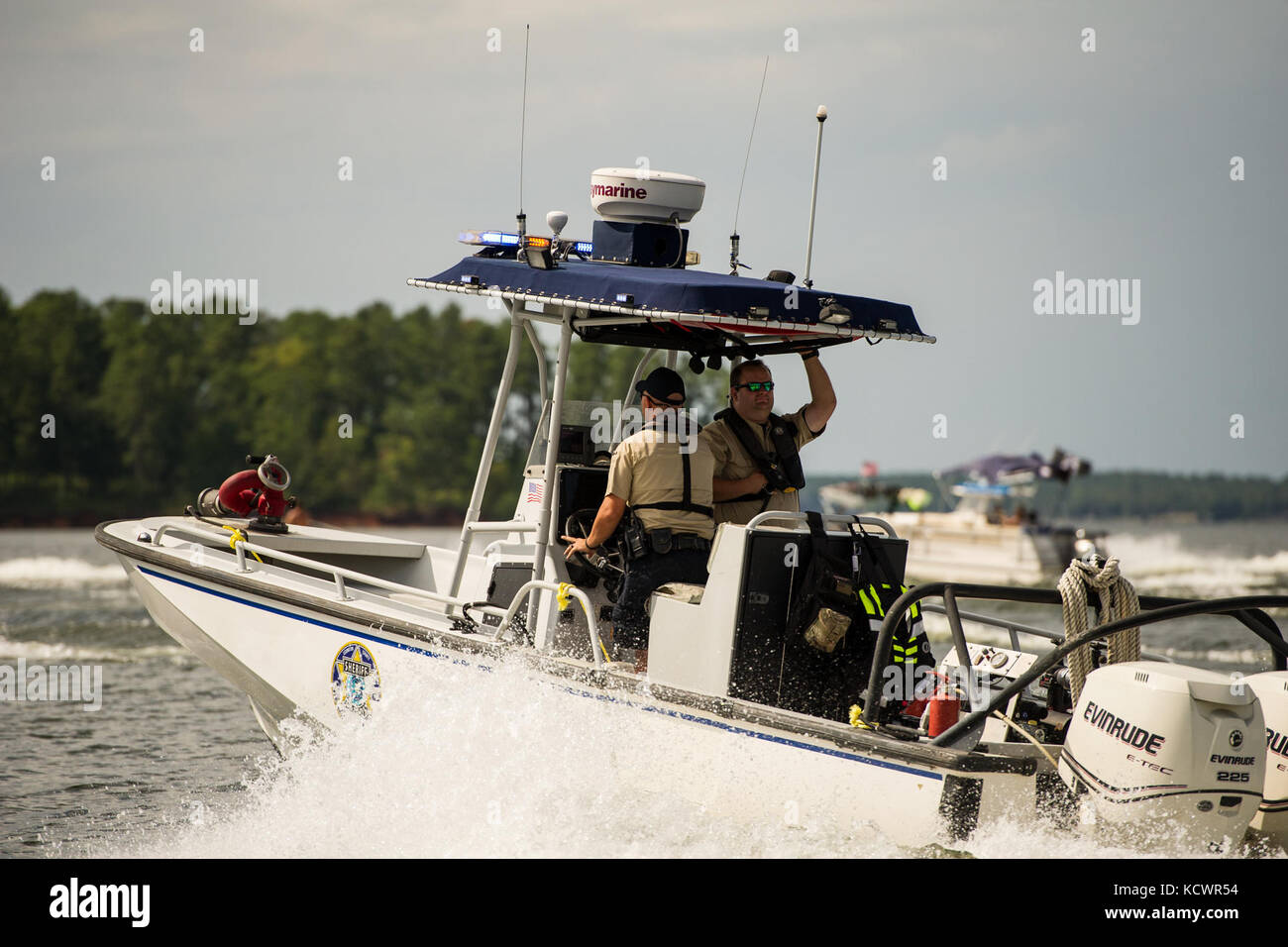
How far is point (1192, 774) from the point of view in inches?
198

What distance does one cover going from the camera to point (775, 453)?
23.4 ft

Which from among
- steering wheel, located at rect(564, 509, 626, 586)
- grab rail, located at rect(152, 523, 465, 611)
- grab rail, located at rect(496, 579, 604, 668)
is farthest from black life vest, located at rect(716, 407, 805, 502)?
grab rail, located at rect(152, 523, 465, 611)

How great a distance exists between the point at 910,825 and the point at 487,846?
193 cm

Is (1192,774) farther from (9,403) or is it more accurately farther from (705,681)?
(9,403)

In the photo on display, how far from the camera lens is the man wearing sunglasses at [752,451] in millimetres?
6984

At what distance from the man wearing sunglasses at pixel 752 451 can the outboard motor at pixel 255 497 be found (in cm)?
338

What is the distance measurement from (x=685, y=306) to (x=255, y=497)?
4.16 meters

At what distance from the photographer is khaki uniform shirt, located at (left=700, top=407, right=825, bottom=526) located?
22.9 ft

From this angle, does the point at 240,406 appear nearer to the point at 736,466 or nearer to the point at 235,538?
the point at 235,538

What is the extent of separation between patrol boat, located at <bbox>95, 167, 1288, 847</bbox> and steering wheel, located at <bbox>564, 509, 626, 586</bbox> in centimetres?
2

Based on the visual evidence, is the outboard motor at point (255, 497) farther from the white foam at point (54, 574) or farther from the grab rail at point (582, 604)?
the white foam at point (54, 574)

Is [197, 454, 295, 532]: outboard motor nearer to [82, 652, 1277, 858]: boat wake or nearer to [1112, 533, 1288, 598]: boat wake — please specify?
[82, 652, 1277, 858]: boat wake

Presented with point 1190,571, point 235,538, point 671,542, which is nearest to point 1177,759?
point 671,542

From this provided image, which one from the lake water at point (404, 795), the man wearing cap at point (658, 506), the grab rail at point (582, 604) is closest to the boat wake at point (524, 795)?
the lake water at point (404, 795)
